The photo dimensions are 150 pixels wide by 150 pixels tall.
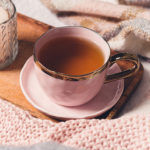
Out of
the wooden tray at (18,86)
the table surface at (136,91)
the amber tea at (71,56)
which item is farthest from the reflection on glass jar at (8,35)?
the table surface at (136,91)

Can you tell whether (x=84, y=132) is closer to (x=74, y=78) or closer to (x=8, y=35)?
(x=74, y=78)

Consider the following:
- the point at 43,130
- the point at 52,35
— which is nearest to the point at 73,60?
the point at 52,35

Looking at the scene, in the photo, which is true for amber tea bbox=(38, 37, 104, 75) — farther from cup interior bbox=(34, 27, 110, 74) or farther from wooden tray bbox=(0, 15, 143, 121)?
wooden tray bbox=(0, 15, 143, 121)

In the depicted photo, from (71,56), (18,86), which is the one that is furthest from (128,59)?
(18,86)

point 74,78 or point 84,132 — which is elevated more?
point 74,78

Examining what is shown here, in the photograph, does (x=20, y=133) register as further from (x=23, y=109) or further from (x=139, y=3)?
(x=139, y=3)

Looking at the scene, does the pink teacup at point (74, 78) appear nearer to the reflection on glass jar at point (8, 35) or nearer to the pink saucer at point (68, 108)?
the pink saucer at point (68, 108)

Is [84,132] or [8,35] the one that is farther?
[8,35]
